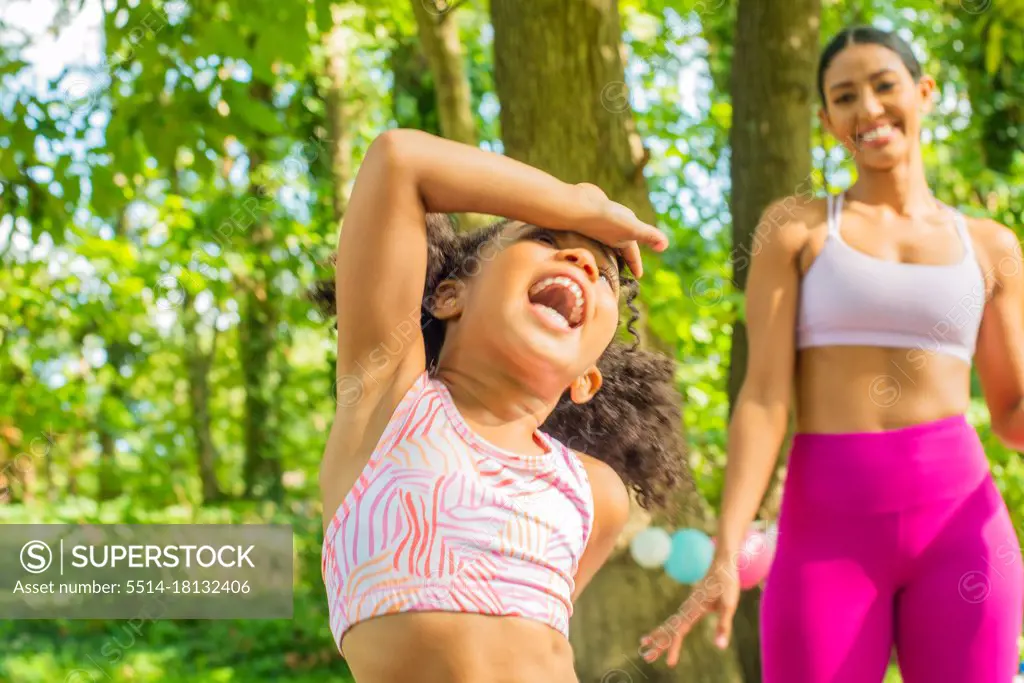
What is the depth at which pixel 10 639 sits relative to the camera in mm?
7133

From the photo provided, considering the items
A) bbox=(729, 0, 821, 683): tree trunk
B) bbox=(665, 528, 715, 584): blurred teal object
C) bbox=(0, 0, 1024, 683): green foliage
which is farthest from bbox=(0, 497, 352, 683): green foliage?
bbox=(729, 0, 821, 683): tree trunk

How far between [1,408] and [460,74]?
299 cm

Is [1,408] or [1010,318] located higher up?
[1010,318]

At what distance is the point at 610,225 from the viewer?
1.66 metres

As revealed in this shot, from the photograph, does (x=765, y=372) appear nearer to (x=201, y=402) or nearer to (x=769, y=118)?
(x=769, y=118)

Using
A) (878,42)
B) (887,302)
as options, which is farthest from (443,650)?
(878,42)

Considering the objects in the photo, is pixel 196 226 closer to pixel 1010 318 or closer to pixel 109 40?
pixel 109 40

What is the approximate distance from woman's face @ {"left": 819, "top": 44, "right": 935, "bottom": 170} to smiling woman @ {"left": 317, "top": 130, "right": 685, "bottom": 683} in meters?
0.72

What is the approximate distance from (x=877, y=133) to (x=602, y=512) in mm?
923

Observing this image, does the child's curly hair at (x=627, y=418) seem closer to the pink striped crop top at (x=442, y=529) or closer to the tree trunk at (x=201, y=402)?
the pink striped crop top at (x=442, y=529)

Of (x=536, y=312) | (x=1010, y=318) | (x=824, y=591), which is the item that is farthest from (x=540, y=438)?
(x=1010, y=318)

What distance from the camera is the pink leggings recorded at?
2.00 m

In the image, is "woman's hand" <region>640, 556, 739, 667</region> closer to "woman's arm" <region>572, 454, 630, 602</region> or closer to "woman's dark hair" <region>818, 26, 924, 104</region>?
"woman's arm" <region>572, 454, 630, 602</region>

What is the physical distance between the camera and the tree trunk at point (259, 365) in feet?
26.2
